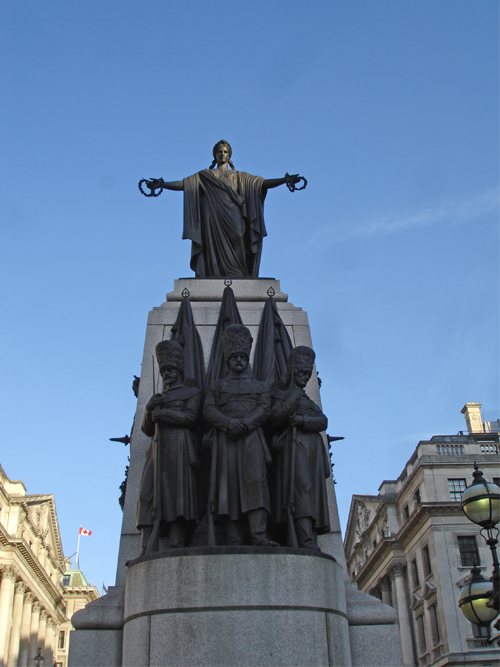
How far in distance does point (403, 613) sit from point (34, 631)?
41.6m

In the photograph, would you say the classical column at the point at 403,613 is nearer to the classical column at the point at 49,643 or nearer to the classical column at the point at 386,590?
the classical column at the point at 386,590

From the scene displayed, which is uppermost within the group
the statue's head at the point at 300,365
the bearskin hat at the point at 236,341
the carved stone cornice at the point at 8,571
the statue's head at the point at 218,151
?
the carved stone cornice at the point at 8,571

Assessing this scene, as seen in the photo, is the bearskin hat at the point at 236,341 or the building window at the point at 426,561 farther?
the building window at the point at 426,561

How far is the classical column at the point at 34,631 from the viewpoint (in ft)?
237

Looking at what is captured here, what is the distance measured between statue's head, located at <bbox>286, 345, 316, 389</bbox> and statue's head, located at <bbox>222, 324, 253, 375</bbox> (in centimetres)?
54

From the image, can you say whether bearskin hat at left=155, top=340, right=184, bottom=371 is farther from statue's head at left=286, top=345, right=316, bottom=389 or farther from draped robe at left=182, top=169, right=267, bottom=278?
draped robe at left=182, top=169, right=267, bottom=278

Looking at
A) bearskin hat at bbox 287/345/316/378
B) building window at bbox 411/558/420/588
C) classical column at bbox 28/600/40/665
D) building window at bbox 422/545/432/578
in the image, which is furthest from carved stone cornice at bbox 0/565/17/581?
bearskin hat at bbox 287/345/316/378

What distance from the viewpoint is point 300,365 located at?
7.60 metres

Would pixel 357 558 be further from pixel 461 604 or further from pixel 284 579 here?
pixel 284 579

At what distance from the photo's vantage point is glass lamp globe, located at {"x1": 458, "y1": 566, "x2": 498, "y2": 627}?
36.2ft

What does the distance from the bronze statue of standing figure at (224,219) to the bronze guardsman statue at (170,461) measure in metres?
3.21

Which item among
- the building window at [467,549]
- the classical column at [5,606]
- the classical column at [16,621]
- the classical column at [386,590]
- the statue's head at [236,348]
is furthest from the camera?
the classical column at [16,621]

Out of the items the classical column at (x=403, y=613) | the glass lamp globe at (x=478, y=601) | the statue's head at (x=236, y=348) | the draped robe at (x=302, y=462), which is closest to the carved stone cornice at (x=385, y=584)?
the classical column at (x=403, y=613)

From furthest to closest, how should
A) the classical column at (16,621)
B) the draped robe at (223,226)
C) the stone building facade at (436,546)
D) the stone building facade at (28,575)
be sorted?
1. the classical column at (16,621)
2. the stone building facade at (28,575)
3. the stone building facade at (436,546)
4. the draped robe at (223,226)
